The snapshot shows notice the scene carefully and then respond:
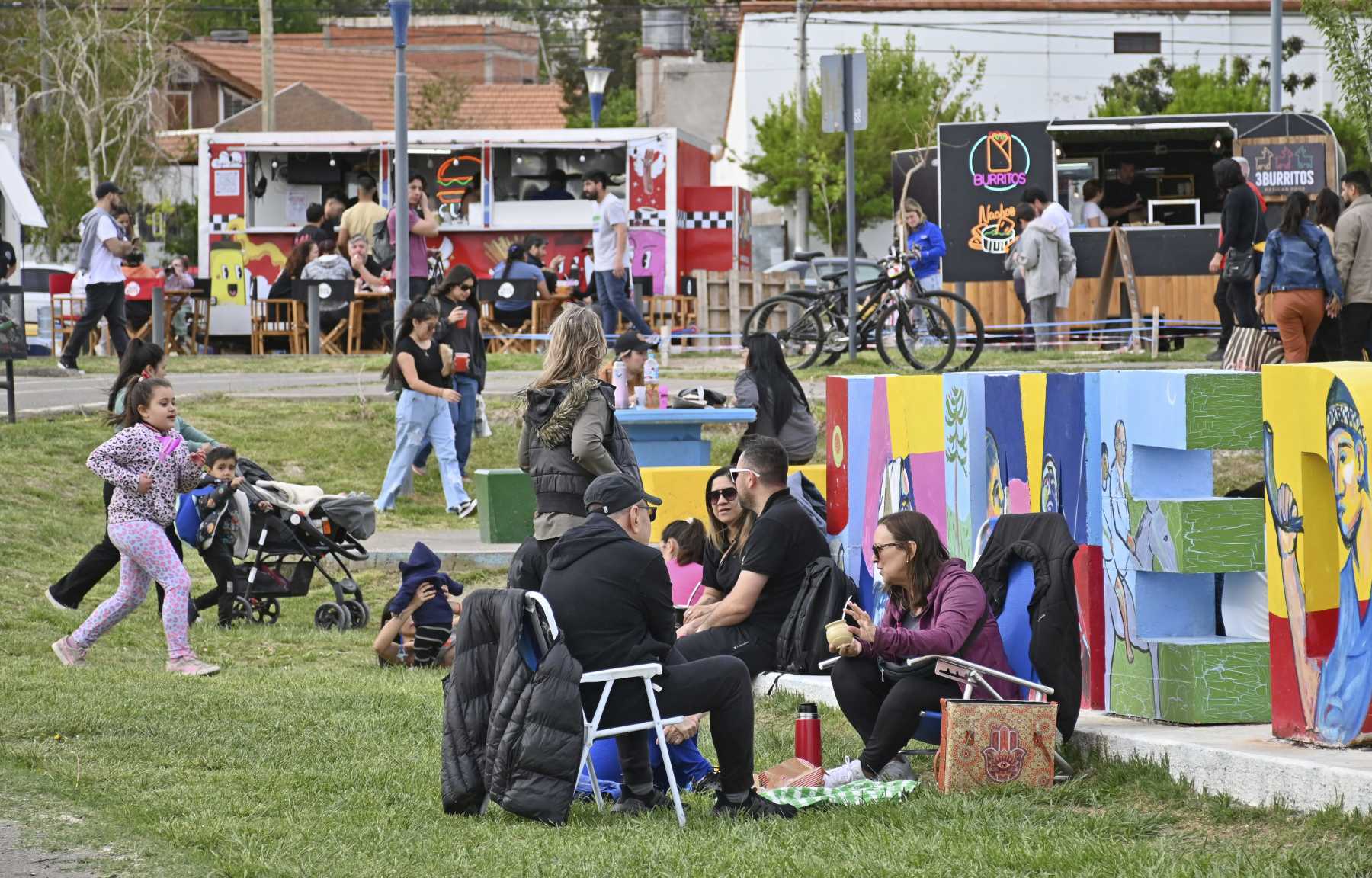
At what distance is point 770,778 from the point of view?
684 centimetres

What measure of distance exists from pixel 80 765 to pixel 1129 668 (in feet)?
12.4

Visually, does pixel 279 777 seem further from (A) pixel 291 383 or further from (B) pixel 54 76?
(B) pixel 54 76

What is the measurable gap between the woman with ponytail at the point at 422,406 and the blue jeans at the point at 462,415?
0.13 meters

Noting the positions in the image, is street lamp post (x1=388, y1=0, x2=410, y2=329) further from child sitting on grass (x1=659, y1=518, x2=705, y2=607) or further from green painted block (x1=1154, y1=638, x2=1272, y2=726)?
green painted block (x1=1154, y1=638, x2=1272, y2=726)

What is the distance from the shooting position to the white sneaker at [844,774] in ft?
22.3

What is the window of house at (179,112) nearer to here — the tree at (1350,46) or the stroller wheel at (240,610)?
the tree at (1350,46)

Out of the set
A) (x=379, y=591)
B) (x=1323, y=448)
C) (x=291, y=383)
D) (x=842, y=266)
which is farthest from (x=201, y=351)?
(x=1323, y=448)

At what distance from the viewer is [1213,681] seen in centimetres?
684

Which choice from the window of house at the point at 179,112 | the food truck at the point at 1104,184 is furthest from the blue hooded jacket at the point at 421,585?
the window of house at the point at 179,112

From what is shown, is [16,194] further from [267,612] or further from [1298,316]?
[1298,316]

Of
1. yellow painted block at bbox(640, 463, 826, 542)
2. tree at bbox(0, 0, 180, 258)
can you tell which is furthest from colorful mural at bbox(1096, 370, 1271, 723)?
tree at bbox(0, 0, 180, 258)

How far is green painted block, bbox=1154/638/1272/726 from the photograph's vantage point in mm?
6832

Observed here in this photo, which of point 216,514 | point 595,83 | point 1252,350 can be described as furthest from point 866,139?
point 216,514

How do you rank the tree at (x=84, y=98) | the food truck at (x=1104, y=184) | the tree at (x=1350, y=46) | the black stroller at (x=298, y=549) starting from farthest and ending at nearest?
the tree at (x=84, y=98), the food truck at (x=1104, y=184), the tree at (x=1350, y=46), the black stroller at (x=298, y=549)
